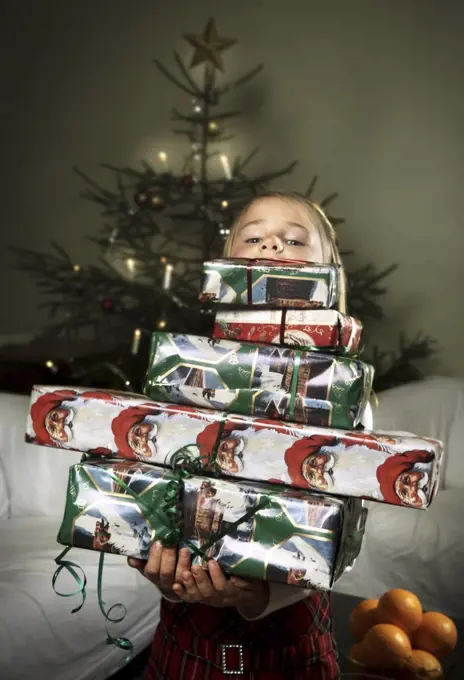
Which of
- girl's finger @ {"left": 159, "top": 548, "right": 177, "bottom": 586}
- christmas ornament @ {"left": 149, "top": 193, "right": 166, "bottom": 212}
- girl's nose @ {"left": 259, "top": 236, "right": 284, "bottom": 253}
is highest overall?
christmas ornament @ {"left": 149, "top": 193, "right": 166, "bottom": 212}

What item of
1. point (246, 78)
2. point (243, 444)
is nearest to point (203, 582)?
point (243, 444)

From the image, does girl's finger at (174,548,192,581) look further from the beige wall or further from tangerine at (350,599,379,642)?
the beige wall

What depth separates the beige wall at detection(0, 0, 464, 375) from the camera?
2902mm

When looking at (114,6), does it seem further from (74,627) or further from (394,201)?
(74,627)

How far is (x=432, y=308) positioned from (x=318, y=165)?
29.7 inches

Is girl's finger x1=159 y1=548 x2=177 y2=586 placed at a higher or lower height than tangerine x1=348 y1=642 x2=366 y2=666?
higher

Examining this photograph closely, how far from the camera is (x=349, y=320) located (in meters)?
0.79

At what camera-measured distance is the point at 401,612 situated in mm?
1075

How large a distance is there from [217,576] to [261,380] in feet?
0.66

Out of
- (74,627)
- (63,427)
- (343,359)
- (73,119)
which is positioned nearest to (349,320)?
(343,359)

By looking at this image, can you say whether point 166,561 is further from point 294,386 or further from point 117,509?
point 294,386

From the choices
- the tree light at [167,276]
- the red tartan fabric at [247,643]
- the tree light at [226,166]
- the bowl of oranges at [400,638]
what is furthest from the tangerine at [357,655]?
the tree light at [226,166]

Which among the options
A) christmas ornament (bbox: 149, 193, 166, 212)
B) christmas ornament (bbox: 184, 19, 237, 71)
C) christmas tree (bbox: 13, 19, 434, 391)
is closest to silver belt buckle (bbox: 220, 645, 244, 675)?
christmas tree (bbox: 13, 19, 434, 391)

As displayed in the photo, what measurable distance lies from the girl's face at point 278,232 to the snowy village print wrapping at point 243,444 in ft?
1.01
